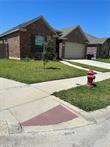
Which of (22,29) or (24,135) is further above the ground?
(22,29)

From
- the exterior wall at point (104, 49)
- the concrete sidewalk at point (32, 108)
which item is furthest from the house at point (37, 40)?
the concrete sidewalk at point (32, 108)

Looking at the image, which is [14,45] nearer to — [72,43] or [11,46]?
[11,46]

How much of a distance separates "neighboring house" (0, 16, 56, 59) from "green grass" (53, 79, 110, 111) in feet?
43.4

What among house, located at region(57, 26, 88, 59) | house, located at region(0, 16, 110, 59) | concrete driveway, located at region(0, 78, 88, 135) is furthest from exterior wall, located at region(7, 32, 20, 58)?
concrete driveway, located at region(0, 78, 88, 135)

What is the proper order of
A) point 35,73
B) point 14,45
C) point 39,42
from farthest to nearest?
1. point 39,42
2. point 14,45
3. point 35,73

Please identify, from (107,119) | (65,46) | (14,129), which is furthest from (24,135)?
(65,46)

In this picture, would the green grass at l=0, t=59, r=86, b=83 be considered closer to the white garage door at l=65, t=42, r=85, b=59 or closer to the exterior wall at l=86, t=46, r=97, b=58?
the white garage door at l=65, t=42, r=85, b=59

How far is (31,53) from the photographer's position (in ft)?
66.1

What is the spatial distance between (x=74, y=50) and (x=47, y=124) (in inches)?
875

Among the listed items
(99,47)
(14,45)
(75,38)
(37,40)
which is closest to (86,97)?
(37,40)

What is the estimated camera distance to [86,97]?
604 centimetres

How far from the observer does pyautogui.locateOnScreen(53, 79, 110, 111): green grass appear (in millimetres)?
5275

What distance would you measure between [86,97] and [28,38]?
→ 15.2 m

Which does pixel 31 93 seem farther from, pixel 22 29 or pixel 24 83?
pixel 22 29
